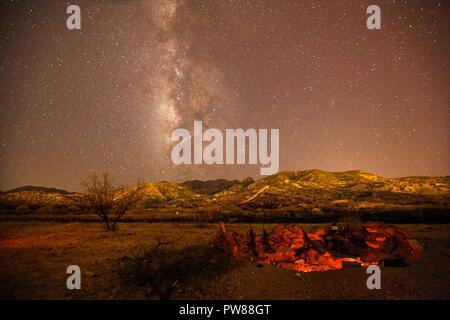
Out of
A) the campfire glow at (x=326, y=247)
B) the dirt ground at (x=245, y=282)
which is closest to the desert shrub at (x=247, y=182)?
the campfire glow at (x=326, y=247)

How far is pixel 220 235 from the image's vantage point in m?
11.5

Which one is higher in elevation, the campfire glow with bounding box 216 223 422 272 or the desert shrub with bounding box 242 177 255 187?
the campfire glow with bounding box 216 223 422 272

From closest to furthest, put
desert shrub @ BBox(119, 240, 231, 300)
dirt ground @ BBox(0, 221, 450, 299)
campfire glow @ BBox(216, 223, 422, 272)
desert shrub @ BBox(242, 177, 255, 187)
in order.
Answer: dirt ground @ BBox(0, 221, 450, 299) → desert shrub @ BBox(119, 240, 231, 300) → campfire glow @ BBox(216, 223, 422, 272) → desert shrub @ BBox(242, 177, 255, 187)

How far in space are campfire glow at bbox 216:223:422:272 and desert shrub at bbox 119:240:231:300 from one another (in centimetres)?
115

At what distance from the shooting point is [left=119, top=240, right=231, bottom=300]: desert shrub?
7297 millimetres

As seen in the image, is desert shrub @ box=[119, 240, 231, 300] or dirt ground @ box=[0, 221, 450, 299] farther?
Result: desert shrub @ box=[119, 240, 231, 300]

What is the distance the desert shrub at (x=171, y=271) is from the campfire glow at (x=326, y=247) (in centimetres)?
115

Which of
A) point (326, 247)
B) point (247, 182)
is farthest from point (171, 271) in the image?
point (247, 182)

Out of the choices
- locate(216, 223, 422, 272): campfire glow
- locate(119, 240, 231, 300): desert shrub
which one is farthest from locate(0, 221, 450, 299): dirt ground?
locate(216, 223, 422, 272): campfire glow

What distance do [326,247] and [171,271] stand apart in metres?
6.47

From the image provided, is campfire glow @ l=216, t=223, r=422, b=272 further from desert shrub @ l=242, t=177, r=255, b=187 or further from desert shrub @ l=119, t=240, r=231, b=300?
desert shrub @ l=242, t=177, r=255, b=187

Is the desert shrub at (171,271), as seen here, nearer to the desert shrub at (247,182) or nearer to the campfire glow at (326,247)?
the campfire glow at (326,247)
